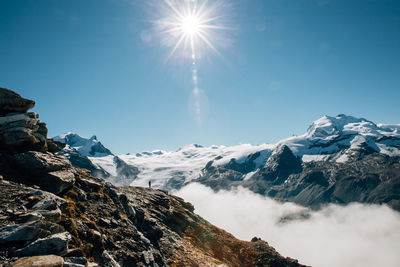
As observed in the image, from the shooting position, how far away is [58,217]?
13406 mm

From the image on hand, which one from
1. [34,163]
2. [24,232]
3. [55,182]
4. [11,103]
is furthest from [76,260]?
[11,103]

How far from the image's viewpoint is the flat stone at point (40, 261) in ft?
31.7

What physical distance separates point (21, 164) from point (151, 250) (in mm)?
12272

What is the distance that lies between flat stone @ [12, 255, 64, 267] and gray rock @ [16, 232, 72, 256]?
1.84ft

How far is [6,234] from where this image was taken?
10.8 m

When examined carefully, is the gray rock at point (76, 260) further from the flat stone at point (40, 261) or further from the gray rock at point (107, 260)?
the gray rock at point (107, 260)

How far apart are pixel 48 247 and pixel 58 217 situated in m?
2.52

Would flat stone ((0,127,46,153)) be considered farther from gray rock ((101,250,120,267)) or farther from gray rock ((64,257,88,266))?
gray rock ((64,257,88,266))

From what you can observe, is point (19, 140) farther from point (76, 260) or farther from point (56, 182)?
point (76, 260)

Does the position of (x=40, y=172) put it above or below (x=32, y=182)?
above

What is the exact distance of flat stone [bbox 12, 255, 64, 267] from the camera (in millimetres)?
9652

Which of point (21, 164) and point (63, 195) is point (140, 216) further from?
point (21, 164)

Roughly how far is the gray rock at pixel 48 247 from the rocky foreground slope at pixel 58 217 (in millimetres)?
36

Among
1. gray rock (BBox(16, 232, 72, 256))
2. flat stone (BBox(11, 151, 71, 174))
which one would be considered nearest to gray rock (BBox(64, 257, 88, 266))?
gray rock (BBox(16, 232, 72, 256))
